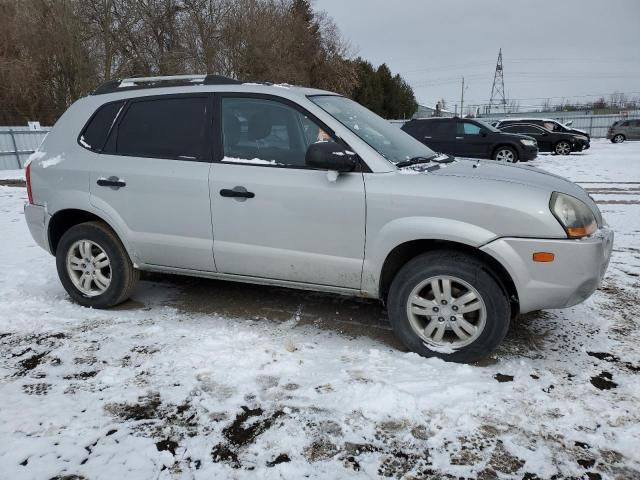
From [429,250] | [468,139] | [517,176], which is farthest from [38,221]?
[468,139]

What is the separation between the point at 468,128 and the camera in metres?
15.3

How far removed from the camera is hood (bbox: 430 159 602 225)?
10.5 ft

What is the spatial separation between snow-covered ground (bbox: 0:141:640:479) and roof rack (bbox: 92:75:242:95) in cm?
186

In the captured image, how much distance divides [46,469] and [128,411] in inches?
19.7

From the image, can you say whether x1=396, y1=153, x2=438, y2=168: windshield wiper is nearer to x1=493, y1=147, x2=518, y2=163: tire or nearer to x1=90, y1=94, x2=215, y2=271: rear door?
x1=90, y1=94, x2=215, y2=271: rear door

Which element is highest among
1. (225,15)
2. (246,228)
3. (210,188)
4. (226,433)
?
(225,15)

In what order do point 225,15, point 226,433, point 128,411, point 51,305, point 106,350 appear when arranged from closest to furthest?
point 226,433, point 128,411, point 106,350, point 51,305, point 225,15

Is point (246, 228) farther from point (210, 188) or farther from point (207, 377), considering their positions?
point (207, 377)

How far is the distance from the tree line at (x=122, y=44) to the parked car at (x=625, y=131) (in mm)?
19776

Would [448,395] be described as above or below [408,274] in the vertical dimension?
below

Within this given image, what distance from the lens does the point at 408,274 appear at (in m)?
3.25

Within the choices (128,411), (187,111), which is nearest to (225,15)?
(187,111)

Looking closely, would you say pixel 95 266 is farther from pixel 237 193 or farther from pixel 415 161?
pixel 415 161

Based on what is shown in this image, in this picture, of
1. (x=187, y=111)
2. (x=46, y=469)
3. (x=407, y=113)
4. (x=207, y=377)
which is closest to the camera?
(x=46, y=469)
